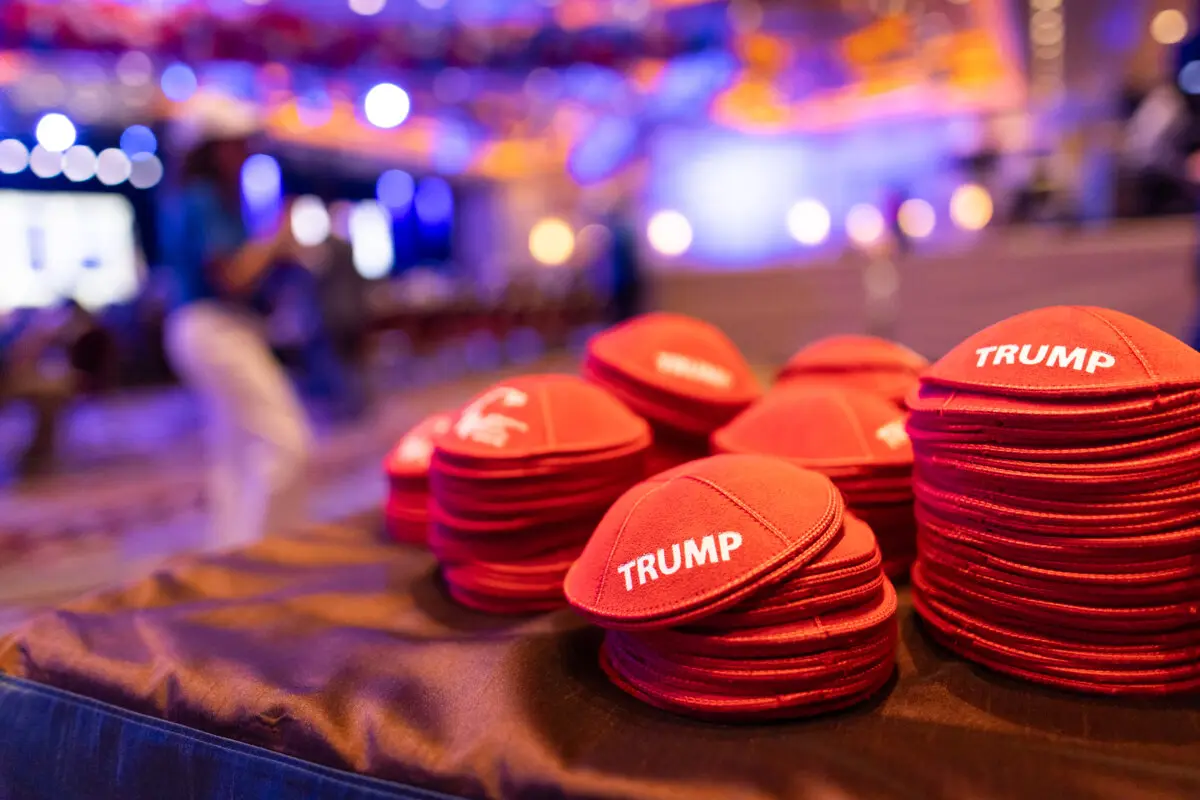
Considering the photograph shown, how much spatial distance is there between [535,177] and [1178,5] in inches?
462

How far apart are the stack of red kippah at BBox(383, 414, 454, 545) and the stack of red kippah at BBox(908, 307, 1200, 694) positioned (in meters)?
0.79

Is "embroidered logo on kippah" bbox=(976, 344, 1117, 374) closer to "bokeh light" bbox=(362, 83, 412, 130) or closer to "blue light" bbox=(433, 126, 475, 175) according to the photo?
"bokeh light" bbox=(362, 83, 412, 130)

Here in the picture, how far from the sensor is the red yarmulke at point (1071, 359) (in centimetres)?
77

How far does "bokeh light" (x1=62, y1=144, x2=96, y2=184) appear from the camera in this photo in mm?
8875

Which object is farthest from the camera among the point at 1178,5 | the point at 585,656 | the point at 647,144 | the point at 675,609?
the point at 647,144

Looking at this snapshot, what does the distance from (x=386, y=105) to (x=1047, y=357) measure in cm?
1131

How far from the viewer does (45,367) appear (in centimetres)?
546

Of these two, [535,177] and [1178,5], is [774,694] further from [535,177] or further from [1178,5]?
[535,177]

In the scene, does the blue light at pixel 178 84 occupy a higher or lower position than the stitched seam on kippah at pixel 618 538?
higher

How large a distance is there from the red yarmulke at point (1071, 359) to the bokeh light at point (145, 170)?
10.4 metres

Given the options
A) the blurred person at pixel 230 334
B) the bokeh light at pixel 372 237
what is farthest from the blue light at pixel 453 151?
the blurred person at pixel 230 334

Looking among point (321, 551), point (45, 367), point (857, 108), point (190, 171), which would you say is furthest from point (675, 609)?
point (857, 108)

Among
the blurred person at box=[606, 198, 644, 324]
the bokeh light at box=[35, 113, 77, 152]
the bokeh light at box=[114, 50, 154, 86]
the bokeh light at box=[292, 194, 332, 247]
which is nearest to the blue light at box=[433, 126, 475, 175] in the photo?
the bokeh light at box=[292, 194, 332, 247]

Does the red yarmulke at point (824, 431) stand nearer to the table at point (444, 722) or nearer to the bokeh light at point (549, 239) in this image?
the table at point (444, 722)
